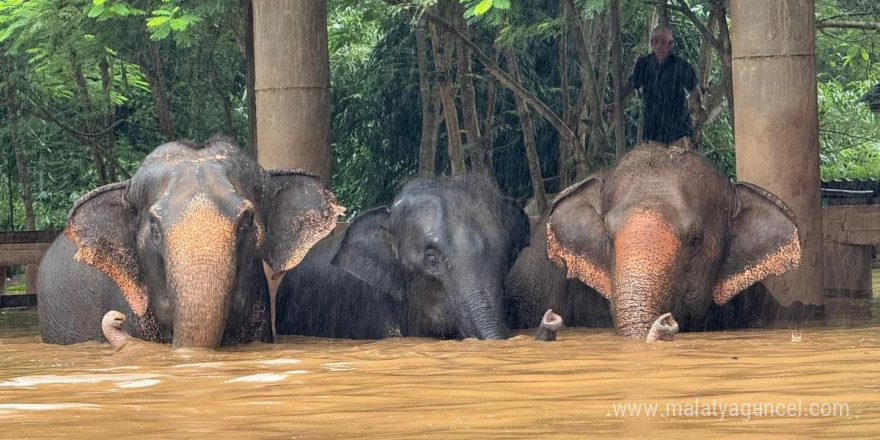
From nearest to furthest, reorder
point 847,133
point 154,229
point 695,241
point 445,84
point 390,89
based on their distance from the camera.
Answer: point 154,229 < point 695,241 < point 445,84 < point 847,133 < point 390,89

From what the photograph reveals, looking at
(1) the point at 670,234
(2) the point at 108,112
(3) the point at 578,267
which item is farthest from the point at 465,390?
(2) the point at 108,112

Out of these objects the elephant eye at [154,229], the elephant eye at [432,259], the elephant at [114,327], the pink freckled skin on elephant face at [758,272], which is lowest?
the elephant at [114,327]

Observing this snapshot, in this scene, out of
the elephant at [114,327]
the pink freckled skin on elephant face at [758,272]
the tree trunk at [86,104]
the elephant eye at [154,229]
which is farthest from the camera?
the tree trunk at [86,104]

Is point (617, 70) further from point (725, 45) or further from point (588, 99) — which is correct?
point (588, 99)

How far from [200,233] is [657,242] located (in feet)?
7.70

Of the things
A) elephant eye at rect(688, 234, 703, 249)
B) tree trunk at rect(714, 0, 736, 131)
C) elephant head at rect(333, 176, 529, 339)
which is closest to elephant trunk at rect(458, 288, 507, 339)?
elephant head at rect(333, 176, 529, 339)

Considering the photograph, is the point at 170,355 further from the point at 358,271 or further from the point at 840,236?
the point at 840,236

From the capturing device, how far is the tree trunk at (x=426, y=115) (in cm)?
1585

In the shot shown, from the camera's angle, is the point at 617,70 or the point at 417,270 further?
the point at 617,70

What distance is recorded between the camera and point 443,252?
310 inches

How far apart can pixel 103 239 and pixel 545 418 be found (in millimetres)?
4260

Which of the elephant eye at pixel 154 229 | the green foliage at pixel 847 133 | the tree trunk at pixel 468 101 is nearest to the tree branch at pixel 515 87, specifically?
the tree trunk at pixel 468 101

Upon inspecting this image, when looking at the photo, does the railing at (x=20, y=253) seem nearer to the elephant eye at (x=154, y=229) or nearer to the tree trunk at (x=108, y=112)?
the tree trunk at (x=108, y=112)

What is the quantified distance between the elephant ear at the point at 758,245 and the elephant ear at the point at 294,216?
225 centimetres
